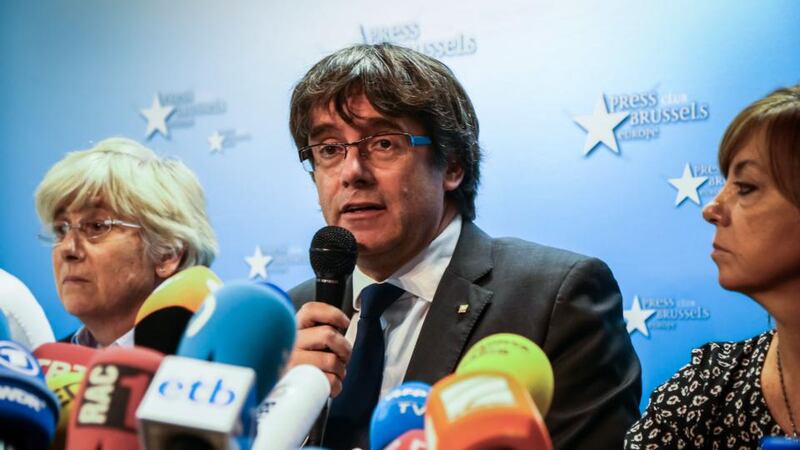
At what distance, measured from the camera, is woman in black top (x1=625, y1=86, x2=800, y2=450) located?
4.45ft

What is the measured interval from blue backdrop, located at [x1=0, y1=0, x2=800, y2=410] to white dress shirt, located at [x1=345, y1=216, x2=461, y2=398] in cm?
65

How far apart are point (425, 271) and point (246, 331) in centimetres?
113

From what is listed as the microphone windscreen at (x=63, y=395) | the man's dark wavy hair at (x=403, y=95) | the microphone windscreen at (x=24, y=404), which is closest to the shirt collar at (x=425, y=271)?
the man's dark wavy hair at (x=403, y=95)

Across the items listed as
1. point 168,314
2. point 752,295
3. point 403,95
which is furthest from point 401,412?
point 403,95

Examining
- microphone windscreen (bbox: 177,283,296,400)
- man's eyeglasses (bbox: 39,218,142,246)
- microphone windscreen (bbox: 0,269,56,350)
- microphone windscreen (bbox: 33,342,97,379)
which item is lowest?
man's eyeglasses (bbox: 39,218,142,246)

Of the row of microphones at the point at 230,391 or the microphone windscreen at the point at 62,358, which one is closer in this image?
the row of microphones at the point at 230,391

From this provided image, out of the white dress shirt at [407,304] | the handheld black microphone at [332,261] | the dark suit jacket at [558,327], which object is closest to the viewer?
the handheld black microphone at [332,261]

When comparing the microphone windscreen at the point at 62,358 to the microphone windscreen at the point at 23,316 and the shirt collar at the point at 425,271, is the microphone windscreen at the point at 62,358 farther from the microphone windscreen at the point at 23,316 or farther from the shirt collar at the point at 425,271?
the shirt collar at the point at 425,271

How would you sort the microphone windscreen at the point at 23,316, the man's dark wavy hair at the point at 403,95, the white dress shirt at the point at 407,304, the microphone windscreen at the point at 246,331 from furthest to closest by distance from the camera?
1. the man's dark wavy hair at the point at 403,95
2. the white dress shirt at the point at 407,304
3. the microphone windscreen at the point at 23,316
4. the microphone windscreen at the point at 246,331

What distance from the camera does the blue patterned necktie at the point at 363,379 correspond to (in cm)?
158

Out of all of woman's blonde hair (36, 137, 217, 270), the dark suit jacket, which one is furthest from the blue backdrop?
the dark suit jacket

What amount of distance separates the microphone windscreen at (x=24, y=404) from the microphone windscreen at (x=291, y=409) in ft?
0.63

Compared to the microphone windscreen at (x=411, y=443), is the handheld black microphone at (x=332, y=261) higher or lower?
lower

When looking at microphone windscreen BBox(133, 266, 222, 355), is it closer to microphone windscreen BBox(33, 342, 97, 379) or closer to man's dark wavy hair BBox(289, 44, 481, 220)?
microphone windscreen BBox(33, 342, 97, 379)
